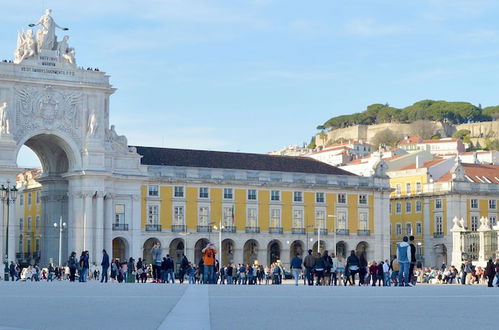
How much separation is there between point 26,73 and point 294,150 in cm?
9626

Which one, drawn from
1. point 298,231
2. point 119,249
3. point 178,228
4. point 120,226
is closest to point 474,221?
point 298,231

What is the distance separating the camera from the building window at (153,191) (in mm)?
86000

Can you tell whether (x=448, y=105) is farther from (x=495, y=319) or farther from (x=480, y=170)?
(x=495, y=319)

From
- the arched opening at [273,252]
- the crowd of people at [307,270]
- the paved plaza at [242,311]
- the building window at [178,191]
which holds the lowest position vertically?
the paved plaza at [242,311]

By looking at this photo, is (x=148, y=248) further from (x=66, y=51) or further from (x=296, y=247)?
(x=66, y=51)

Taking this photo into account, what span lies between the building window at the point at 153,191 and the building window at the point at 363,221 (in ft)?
57.7

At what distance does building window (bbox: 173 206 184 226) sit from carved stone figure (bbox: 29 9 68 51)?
52.1 feet

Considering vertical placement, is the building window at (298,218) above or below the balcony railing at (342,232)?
above

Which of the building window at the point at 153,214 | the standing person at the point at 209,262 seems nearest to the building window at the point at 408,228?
the building window at the point at 153,214

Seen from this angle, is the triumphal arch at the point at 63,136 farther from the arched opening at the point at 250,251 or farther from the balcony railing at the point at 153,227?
the arched opening at the point at 250,251

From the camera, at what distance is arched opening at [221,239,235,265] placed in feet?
292

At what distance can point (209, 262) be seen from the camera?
139 ft

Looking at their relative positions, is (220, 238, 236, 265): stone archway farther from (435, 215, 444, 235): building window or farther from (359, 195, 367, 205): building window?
(435, 215, 444, 235): building window

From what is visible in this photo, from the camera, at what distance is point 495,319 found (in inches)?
743
